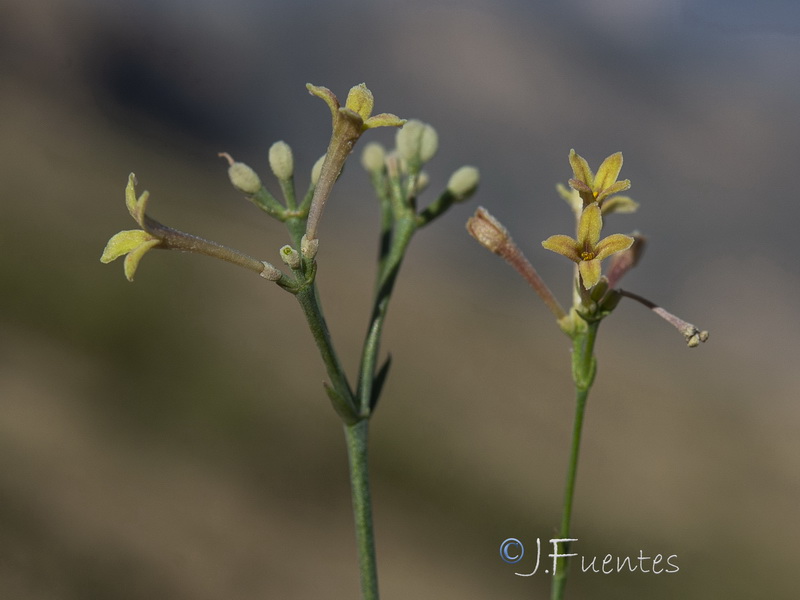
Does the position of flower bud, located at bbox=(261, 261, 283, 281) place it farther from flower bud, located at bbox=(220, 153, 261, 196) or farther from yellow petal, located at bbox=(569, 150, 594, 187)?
yellow petal, located at bbox=(569, 150, 594, 187)

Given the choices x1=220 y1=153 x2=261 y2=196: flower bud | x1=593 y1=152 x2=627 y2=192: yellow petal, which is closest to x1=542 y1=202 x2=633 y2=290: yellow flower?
x1=593 y1=152 x2=627 y2=192: yellow petal

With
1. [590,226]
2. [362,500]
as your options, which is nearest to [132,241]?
[362,500]

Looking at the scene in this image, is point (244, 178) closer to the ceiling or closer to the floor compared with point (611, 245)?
closer to the ceiling

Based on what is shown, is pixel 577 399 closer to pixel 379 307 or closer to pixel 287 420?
pixel 379 307

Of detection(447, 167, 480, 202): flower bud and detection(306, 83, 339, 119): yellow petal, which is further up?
detection(447, 167, 480, 202): flower bud

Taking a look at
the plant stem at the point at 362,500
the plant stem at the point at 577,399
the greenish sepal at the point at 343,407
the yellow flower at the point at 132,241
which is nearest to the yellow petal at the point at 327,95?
the yellow flower at the point at 132,241

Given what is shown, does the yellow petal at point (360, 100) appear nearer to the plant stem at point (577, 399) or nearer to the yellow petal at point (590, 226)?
the yellow petal at point (590, 226)

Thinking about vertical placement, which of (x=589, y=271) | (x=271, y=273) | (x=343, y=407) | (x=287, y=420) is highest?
(x=287, y=420)
